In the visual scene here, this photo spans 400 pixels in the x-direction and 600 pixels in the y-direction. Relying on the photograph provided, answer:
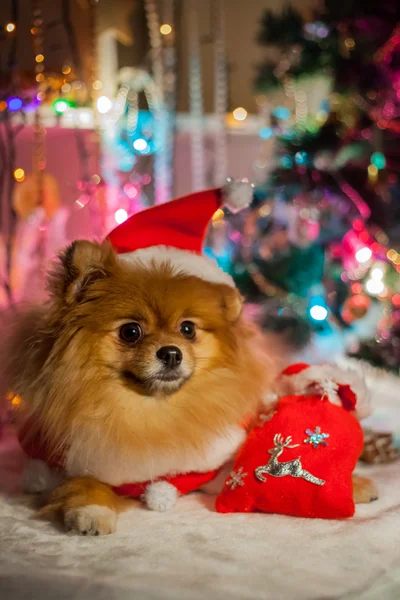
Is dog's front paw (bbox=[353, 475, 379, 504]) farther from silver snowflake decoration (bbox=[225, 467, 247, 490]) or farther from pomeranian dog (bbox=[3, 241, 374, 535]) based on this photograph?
silver snowflake decoration (bbox=[225, 467, 247, 490])

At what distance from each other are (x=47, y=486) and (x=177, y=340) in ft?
1.62

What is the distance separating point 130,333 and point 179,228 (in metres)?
0.36

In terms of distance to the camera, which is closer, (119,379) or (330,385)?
(119,379)

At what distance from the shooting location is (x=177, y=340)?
1.26 meters

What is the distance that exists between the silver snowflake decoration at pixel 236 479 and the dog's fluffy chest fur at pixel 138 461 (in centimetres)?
7

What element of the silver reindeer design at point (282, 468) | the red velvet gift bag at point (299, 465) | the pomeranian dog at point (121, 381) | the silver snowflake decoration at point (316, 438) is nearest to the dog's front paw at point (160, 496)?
the pomeranian dog at point (121, 381)

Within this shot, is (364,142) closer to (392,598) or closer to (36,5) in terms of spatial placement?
(36,5)

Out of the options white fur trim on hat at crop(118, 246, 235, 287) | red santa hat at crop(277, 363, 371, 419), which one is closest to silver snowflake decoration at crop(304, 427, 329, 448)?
red santa hat at crop(277, 363, 371, 419)

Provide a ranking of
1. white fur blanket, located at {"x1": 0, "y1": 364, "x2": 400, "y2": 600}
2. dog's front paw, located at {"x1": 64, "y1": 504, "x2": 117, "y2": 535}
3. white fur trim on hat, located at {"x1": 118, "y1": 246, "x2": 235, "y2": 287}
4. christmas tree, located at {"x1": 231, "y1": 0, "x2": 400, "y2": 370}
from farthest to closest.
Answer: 1. christmas tree, located at {"x1": 231, "y1": 0, "x2": 400, "y2": 370}
2. white fur trim on hat, located at {"x1": 118, "y1": 246, "x2": 235, "y2": 287}
3. dog's front paw, located at {"x1": 64, "y1": 504, "x2": 117, "y2": 535}
4. white fur blanket, located at {"x1": 0, "y1": 364, "x2": 400, "y2": 600}

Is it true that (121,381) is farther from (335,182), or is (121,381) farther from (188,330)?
(335,182)

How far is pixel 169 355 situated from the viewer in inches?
47.8

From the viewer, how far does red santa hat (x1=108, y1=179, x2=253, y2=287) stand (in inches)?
56.0

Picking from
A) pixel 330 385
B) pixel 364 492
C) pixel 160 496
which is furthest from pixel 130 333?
pixel 364 492

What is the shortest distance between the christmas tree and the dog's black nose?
1.19 metres
